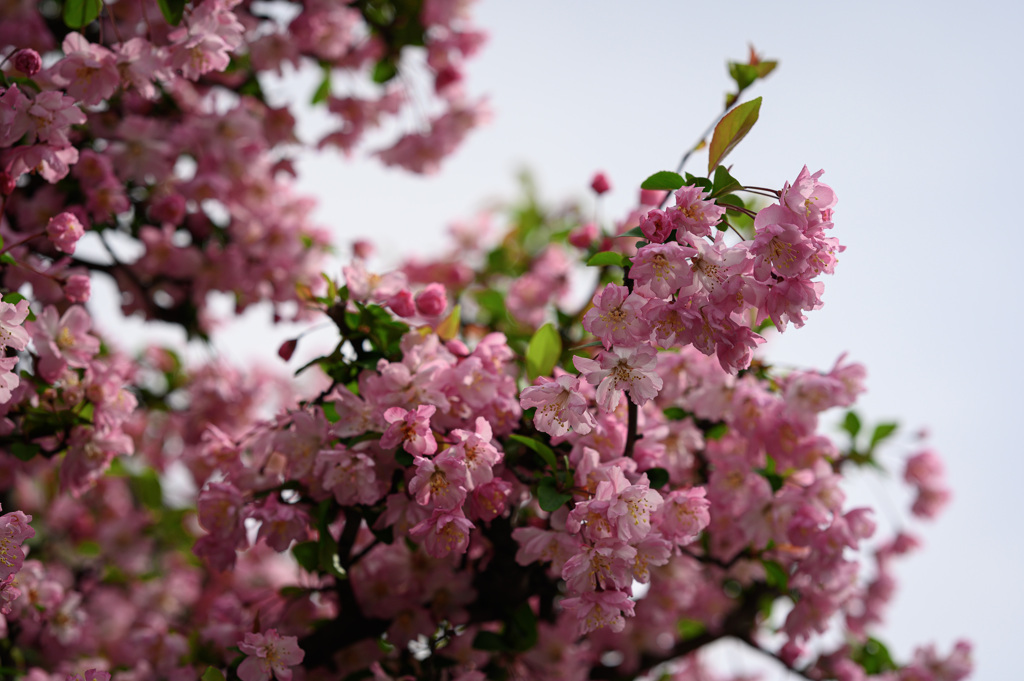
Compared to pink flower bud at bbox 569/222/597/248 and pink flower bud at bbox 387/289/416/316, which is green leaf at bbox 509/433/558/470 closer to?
pink flower bud at bbox 387/289/416/316

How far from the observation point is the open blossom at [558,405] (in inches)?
46.8

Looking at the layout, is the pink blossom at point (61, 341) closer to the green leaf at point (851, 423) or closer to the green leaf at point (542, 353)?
the green leaf at point (542, 353)

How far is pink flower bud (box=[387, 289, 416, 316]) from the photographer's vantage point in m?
1.55

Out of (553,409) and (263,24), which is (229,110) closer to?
(263,24)

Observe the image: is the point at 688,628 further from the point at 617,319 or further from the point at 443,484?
the point at 617,319

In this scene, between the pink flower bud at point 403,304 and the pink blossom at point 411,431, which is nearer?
the pink blossom at point 411,431

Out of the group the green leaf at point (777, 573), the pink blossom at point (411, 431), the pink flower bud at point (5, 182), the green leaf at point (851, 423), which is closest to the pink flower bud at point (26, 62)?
the pink flower bud at point (5, 182)

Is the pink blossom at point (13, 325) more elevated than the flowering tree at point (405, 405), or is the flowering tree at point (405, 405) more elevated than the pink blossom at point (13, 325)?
the flowering tree at point (405, 405)

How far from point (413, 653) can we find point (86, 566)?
179 cm

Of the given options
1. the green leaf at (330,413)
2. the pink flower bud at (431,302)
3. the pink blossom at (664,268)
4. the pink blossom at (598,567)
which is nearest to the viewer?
the pink blossom at (664,268)

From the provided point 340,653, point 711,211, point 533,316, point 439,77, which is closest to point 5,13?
point 439,77

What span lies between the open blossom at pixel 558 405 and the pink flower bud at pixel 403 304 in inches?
16.3

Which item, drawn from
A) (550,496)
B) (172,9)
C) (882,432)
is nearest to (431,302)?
(550,496)

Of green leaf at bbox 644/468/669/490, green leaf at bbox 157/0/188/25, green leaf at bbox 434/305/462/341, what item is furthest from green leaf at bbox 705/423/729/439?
green leaf at bbox 157/0/188/25
